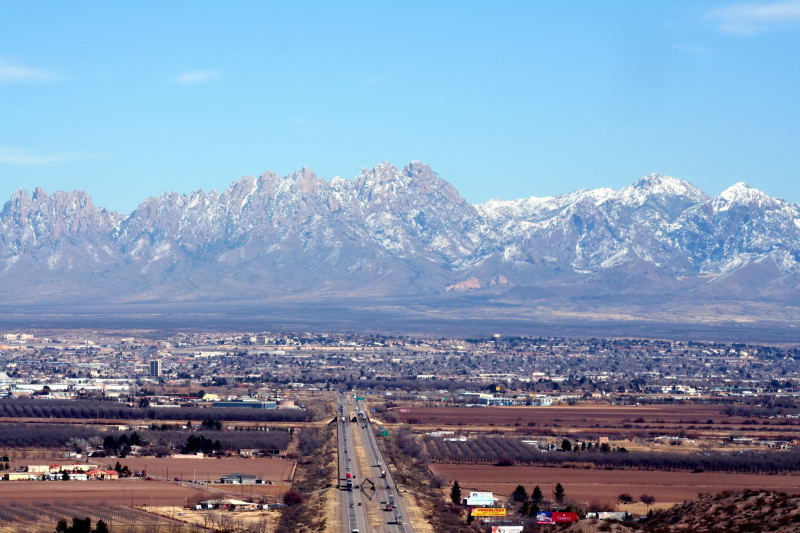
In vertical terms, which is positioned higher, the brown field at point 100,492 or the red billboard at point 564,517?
the red billboard at point 564,517

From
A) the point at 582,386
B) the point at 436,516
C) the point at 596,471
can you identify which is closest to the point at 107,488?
the point at 436,516

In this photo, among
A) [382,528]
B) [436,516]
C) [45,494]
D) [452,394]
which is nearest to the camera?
[382,528]

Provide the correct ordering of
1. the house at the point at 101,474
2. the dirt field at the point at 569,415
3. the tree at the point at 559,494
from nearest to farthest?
1. the tree at the point at 559,494
2. the house at the point at 101,474
3. the dirt field at the point at 569,415

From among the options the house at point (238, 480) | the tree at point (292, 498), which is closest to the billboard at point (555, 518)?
the tree at point (292, 498)

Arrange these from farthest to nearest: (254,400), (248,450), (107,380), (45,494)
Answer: (107,380), (254,400), (248,450), (45,494)

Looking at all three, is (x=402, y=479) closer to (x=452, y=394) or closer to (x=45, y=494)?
(x=45, y=494)

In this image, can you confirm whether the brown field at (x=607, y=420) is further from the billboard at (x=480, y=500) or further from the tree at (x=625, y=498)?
the billboard at (x=480, y=500)

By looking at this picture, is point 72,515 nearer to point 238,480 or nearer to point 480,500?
point 238,480
